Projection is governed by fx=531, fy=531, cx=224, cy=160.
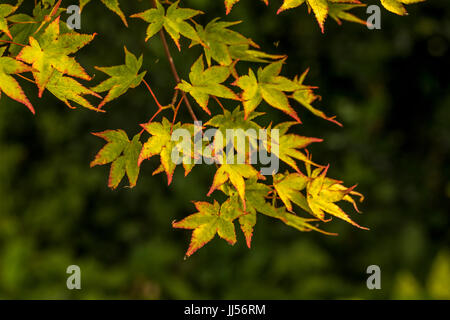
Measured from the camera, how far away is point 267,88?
88 centimetres

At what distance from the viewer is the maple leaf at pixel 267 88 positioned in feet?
2.84

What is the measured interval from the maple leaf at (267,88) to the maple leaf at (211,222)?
0.57 feet

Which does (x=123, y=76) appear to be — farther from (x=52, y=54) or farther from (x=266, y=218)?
(x=266, y=218)

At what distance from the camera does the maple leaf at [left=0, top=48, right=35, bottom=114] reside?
76cm

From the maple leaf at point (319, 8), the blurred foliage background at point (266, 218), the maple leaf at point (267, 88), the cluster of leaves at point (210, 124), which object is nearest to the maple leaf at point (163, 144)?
the cluster of leaves at point (210, 124)

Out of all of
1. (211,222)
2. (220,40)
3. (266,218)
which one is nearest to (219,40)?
(220,40)

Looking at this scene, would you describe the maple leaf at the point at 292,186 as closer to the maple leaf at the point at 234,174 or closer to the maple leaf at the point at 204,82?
the maple leaf at the point at 234,174

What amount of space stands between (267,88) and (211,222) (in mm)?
243

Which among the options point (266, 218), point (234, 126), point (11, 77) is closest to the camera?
point (11, 77)

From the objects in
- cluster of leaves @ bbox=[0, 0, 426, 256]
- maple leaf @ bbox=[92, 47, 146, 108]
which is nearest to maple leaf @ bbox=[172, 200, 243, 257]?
cluster of leaves @ bbox=[0, 0, 426, 256]

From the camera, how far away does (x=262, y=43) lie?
8.18 ft

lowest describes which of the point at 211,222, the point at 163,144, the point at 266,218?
the point at 211,222

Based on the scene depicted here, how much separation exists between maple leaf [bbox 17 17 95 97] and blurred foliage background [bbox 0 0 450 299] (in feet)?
5.42

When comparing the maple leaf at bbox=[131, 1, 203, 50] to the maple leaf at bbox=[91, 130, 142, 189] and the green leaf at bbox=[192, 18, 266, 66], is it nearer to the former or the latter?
the green leaf at bbox=[192, 18, 266, 66]
